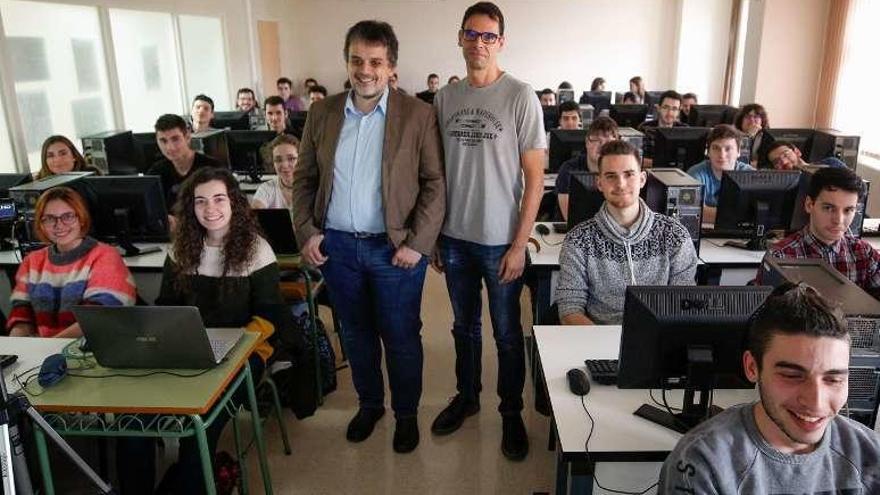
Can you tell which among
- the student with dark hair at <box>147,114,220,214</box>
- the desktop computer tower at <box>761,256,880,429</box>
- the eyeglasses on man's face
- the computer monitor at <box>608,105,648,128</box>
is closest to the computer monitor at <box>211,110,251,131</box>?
the student with dark hair at <box>147,114,220,214</box>

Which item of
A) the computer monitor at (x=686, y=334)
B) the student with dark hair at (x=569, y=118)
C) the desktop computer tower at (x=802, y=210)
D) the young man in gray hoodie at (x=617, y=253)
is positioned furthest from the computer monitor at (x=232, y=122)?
the computer monitor at (x=686, y=334)

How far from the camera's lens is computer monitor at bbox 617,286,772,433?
150 cm

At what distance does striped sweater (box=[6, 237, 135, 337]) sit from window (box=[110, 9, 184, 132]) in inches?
173

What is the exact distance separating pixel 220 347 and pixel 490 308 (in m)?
1.02

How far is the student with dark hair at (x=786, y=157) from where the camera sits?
388 cm

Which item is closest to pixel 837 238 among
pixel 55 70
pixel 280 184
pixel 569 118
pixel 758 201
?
pixel 758 201

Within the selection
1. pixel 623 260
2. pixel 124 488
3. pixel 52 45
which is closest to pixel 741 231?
pixel 623 260

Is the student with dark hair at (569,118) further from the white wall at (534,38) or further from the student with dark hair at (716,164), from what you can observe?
the white wall at (534,38)

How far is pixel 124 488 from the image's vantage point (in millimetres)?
2209

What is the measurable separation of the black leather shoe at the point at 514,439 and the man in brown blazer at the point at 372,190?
556mm

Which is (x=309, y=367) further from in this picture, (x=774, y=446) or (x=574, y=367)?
(x=774, y=446)

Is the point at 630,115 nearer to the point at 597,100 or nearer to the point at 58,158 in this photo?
the point at 597,100

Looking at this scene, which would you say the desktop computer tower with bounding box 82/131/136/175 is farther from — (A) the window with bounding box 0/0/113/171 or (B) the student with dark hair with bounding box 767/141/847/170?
(B) the student with dark hair with bounding box 767/141/847/170

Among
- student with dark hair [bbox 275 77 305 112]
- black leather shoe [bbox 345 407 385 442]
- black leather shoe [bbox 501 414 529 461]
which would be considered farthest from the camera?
student with dark hair [bbox 275 77 305 112]
